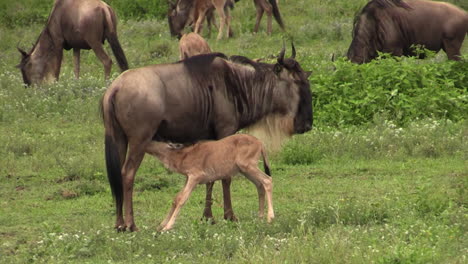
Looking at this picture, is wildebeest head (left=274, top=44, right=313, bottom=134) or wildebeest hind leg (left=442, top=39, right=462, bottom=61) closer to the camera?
wildebeest head (left=274, top=44, right=313, bottom=134)

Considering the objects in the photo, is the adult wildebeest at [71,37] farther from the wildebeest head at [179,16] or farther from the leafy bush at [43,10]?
the leafy bush at [43,10]

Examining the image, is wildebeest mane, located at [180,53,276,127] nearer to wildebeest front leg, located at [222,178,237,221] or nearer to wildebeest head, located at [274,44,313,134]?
wildebeest head, located at [274,44,313,134]

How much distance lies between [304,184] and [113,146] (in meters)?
2.57

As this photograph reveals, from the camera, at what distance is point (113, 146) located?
875cm

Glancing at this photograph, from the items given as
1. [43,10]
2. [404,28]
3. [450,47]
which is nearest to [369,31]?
[404,28]

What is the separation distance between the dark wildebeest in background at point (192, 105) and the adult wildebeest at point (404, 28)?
5490 mm

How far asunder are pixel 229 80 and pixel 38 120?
5234 mm

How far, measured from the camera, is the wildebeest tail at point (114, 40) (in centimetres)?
1634

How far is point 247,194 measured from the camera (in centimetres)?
1046

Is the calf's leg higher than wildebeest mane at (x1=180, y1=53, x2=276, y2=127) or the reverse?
the reverse

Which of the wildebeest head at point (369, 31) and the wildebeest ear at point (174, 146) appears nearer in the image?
the wildebeest ear at point (174, 146)

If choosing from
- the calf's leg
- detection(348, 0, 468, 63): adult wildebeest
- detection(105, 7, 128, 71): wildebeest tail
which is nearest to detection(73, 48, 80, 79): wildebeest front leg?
detection(105, 7, 128, 71): wildebeest tail

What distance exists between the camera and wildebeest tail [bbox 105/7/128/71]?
16.3 metres

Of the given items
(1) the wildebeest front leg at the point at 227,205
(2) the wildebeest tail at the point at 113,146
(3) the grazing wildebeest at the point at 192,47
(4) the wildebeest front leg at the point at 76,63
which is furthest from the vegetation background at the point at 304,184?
(3) the grazing wildebeest at the point at 192,47
